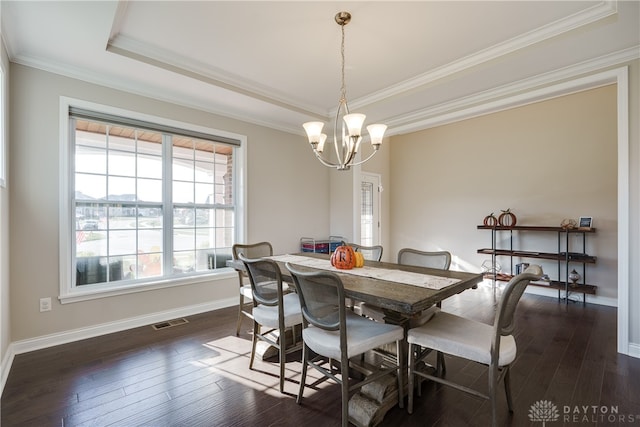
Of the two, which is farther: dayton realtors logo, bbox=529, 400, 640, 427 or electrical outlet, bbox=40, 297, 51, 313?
electrical outlet, bbox=40, 297, 51, 313

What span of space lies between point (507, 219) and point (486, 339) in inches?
157

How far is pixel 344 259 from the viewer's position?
2557 millimetres

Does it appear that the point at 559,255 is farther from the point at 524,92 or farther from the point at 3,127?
the point at 3,127

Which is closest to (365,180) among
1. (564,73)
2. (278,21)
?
(564,73)

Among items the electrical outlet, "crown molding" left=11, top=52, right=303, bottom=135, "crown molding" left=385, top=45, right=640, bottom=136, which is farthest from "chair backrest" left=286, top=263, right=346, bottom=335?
"crown molding" left=385, top=45, right=640, bottom=136

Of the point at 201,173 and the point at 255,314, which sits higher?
the point at 201,173

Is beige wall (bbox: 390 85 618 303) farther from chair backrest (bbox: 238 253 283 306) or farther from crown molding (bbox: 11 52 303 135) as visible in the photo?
chair backrest (bbox: 238 253 283 306)

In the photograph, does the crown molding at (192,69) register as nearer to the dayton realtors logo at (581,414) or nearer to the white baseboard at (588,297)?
the dayton realtors logo at (581,414)

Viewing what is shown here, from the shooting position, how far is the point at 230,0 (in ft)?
7.14

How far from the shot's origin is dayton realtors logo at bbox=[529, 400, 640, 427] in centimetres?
183

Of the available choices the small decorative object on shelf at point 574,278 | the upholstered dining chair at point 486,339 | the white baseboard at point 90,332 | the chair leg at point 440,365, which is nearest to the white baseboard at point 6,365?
the white baseboard at point 90,332

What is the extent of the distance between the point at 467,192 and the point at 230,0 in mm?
4988

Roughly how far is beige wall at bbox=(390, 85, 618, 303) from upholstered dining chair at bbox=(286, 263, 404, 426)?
13.7 feet

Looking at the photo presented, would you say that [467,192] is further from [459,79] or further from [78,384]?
[78,384]
